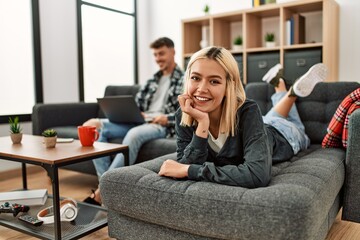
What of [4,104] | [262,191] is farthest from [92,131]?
[4,104]

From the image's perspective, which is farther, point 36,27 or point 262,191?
point 36,27

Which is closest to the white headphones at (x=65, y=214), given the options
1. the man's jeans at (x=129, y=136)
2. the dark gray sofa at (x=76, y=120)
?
the man's jeans at (x=129, y=136)

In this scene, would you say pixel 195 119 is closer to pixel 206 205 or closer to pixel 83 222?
pixel 206 205

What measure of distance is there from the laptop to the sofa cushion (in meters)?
0.91

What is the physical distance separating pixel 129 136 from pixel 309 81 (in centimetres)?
112

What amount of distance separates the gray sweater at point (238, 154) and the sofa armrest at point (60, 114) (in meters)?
1.61

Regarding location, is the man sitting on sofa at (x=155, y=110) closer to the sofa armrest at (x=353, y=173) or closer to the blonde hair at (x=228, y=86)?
the blonde hair at (x=228, y=86)

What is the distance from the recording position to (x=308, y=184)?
1.12m

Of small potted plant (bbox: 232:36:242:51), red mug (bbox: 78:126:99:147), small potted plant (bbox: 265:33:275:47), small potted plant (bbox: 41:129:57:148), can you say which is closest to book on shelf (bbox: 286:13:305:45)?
small potted plant (bbox: 265:33:275:47)

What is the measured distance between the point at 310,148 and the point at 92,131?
1.18 metres

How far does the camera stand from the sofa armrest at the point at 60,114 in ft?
8.63

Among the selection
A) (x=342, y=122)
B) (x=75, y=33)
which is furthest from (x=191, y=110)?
(x=75, y=33)

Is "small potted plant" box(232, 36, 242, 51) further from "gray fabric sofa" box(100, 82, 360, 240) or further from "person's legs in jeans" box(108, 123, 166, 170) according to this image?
"gray fabric sofa" box(100, 82, 360, 240)

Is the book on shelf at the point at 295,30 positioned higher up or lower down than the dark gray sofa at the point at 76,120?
higher up
